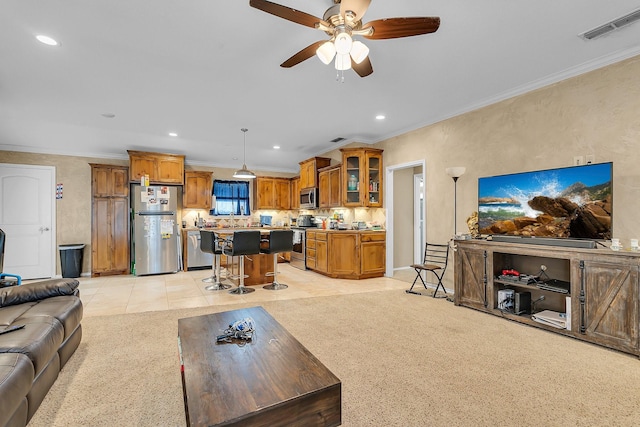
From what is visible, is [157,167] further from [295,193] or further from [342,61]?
[342,61]

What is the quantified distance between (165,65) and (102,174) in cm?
447

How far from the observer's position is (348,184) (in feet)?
19.8

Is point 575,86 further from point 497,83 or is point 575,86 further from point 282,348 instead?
point 282,348

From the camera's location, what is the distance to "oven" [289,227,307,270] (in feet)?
22.8

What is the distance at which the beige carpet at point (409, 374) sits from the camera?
5.89 feet

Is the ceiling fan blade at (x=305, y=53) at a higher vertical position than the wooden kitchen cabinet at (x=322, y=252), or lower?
higher

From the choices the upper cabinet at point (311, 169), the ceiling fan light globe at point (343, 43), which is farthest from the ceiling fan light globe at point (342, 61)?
the upper cabinet at point (311, 169)

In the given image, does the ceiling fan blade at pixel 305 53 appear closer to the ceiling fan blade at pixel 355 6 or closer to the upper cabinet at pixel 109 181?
the ceiling fan blade at pixel 355 6

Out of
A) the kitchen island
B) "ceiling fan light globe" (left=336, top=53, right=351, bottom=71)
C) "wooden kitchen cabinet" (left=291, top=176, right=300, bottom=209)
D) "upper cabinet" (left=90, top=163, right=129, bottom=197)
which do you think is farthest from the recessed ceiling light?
"wooden kitchen cabinet" (left=291, top=176, right=300, bottom=209)

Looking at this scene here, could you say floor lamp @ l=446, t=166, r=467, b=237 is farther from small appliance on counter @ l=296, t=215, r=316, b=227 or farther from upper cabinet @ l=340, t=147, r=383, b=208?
small appliance on counter @ l=296, t=215, r=316, b=227

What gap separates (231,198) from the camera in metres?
8.29

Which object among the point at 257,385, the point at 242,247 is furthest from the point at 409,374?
the point at 242,247

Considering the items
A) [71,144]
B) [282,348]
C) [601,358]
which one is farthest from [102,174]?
[601,358]

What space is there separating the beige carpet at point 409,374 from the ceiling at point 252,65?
276 centimetres
